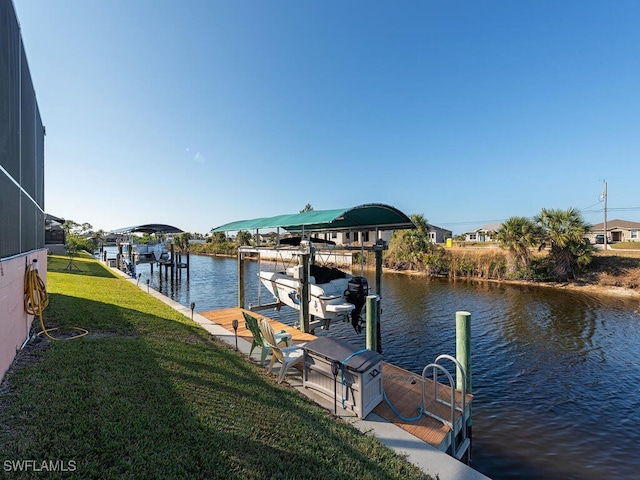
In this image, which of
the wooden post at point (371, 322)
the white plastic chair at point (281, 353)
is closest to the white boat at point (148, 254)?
the white plastic chair at point (281, 353)

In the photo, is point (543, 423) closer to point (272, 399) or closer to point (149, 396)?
point (272, 399)

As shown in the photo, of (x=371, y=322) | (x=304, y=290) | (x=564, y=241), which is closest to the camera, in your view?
(x=371, y=322)

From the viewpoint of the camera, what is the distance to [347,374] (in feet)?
16.3

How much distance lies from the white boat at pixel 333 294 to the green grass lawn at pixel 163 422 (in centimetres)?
342

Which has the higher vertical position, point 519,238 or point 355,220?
point 355,220

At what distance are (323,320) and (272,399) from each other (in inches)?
188

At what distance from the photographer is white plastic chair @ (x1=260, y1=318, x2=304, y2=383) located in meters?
5.85

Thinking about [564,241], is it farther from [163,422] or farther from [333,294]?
[163,422]

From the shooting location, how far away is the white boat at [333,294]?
9.16 metres

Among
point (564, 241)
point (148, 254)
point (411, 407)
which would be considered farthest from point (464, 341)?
point (148, 254)

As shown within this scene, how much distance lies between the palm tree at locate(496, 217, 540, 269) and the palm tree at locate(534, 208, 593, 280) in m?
0.66

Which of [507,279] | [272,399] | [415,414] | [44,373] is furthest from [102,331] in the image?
[507,279]

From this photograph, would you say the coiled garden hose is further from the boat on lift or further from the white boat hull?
the white boat hull

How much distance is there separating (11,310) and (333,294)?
7039 millimetres
